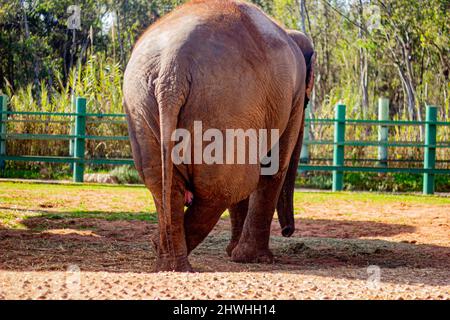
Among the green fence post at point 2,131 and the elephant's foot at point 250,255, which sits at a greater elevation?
the green fence post at point 2,131

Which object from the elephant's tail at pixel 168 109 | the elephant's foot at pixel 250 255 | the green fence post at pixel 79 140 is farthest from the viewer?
the green fence post at pixel 79 140

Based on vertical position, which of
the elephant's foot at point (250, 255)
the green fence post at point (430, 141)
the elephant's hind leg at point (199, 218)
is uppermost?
the green fence post at point (430, 141)

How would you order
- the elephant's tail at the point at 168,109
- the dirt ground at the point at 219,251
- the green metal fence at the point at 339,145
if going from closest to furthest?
1. the dirt ground at the point at 219,251
2. the elephant's tail at the point at 168,109
3. the green metal fence at the point at 339,145

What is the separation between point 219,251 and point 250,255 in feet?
3.63

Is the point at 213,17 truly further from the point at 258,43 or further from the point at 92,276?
the point at 92,276

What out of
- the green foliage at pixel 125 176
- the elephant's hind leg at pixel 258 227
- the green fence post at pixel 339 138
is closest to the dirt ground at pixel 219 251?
the elephant's hind leg at pixel 258 227

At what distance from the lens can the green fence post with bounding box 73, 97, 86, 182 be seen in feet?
54.5

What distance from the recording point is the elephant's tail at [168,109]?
5.51m

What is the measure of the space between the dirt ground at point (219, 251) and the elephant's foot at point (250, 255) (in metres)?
0.10

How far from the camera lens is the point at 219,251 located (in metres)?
7.99

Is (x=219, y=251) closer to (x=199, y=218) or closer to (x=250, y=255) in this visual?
(x=250, y=255)

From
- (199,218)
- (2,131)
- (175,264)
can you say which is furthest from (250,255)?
(2,131)

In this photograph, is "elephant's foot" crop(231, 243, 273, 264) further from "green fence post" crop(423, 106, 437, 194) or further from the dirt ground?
"green fence post" crop(423, 106, 437, 194)

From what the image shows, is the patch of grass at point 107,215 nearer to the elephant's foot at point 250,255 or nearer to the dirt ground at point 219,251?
the dirt ground at point 219,251
